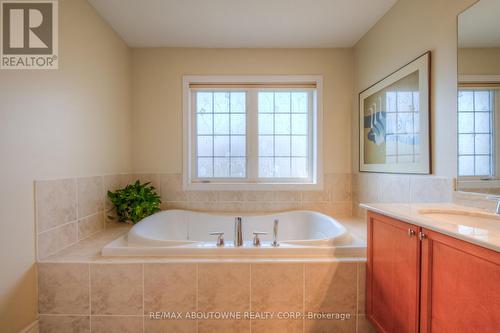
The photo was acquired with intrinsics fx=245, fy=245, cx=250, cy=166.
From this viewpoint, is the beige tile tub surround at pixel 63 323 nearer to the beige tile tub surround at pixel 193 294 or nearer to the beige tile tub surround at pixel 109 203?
the beige tile tub surround at pixel 193 294

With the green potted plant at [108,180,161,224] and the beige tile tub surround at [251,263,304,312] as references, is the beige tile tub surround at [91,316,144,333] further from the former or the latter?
the green potted plant at [108,180,161,224]

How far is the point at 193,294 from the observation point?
4.82 ft

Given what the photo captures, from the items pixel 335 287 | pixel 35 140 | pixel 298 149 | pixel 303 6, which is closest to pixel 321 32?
pixel 303 6

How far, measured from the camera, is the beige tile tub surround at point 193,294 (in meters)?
1.46

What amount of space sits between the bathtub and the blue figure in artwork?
822 millimetres

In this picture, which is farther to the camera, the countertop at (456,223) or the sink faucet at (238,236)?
the sink faucet at (238,236)

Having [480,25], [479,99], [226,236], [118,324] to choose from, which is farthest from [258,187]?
[480,25]

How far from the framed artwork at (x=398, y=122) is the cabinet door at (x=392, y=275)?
0.62m

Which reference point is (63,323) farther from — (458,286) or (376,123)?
(376,123)

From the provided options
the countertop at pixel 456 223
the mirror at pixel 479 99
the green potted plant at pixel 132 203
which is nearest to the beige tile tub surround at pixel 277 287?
the countertop at pixel 456 223

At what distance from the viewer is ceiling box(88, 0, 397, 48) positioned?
1926 mm

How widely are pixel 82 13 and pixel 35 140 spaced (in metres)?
1.08

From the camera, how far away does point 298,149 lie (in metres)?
2.75

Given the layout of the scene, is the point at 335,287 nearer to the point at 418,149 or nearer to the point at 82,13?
the point at 418,149
